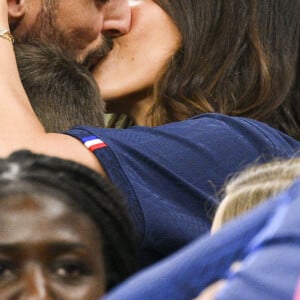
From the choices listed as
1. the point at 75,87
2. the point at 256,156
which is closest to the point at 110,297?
the point at 256,156

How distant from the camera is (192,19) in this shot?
2193 mm

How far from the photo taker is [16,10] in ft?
6.73

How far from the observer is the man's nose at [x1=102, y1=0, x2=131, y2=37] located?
2240mm

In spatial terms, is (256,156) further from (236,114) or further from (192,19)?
(192,19)

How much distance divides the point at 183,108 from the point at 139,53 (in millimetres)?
226

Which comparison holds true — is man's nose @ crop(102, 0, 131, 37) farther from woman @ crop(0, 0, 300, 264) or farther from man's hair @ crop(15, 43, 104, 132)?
man's hair @ crop(15, 43, 104, 132)

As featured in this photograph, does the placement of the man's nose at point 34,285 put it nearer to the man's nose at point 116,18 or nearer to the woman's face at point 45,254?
the woman's face at point 45,254

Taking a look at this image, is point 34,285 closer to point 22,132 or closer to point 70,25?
point 22,132

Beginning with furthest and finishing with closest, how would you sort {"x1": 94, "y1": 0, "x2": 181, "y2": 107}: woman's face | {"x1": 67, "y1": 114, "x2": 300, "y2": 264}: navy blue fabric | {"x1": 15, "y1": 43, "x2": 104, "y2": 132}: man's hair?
{"x1": 94, "y1": 0, "x2": 181, "y2": 107}: woman's face, {"x1": 15, "y1": 43, "x2": 104, "y2": 132}: man's hair, {"x1": 67, "y1": 114, "x2": 300, "y2": 264}: navy blue fabric

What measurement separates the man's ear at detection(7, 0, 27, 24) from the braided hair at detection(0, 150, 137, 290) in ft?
2.57

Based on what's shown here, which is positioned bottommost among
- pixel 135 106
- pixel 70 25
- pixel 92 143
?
pixel 135 106

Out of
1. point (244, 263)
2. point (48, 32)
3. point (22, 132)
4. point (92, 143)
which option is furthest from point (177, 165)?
point (244, 263)

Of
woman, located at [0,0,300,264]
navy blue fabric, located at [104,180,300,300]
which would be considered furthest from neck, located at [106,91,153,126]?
navy blue fabric, located at [104,180,300,300]

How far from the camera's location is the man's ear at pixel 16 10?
2.04 m
